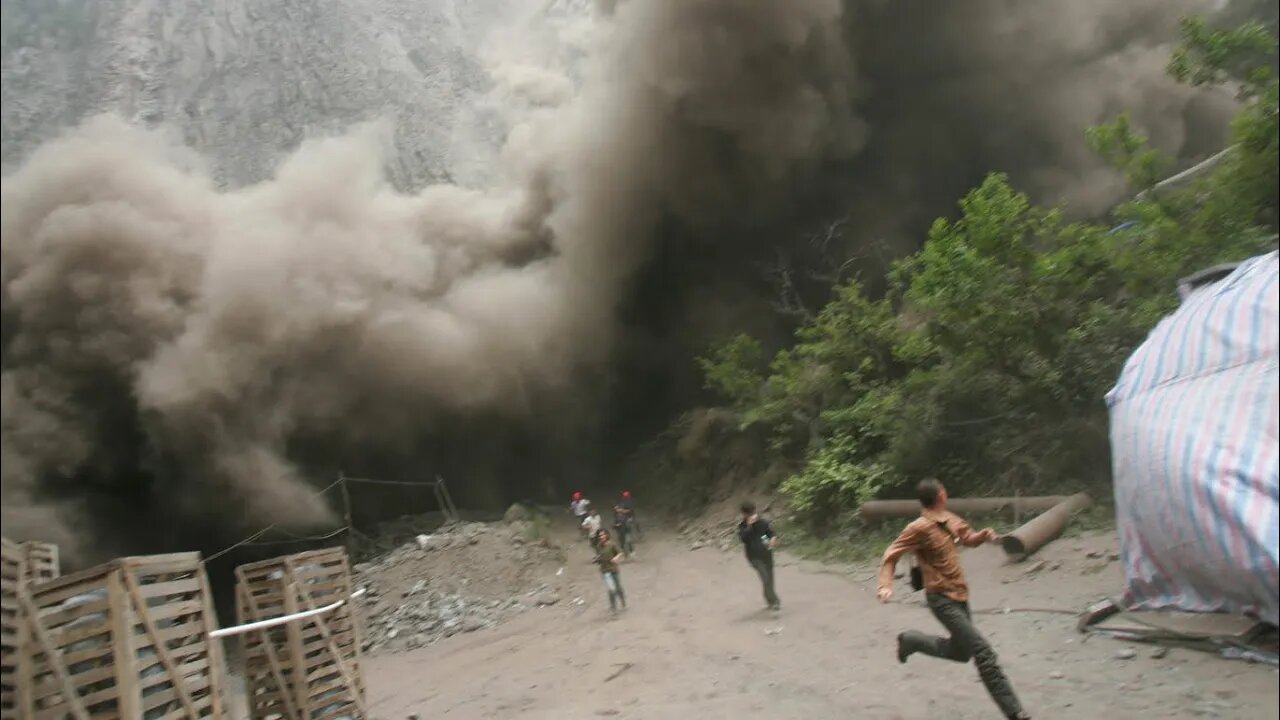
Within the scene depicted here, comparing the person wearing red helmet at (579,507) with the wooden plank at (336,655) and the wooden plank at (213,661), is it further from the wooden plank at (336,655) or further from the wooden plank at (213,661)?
the wooden plank at (213,661)

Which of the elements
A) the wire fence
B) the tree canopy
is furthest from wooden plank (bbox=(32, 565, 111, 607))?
the tree canopy

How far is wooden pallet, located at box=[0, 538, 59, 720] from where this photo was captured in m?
3.32

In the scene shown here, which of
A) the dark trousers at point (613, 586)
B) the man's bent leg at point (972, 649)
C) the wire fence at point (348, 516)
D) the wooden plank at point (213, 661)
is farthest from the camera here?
the dark trousers at point (613, 586)

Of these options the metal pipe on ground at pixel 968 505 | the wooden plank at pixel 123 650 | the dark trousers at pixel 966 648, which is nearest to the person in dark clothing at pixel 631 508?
the metal pipe on ground at pixel 968 505

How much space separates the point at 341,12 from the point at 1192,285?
16.9 feet

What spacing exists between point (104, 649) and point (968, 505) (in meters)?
5.24

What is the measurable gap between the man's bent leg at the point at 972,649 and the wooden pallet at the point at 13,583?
397 centimetres

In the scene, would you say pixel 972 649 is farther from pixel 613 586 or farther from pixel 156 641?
pixel 613 586

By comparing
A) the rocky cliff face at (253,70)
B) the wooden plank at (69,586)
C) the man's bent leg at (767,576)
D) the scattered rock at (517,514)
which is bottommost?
the man's bent leg at (767,576)

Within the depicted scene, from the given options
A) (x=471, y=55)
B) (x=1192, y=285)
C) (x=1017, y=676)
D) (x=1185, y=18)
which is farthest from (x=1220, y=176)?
(x=471, y=55)

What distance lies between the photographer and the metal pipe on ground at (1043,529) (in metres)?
5.07

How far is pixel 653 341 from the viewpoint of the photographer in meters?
11.2

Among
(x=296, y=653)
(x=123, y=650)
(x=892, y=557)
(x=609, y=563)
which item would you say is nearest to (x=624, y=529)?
(x=609, y=563)

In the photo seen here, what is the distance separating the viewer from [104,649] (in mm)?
3369
